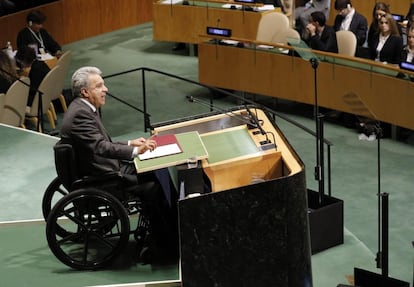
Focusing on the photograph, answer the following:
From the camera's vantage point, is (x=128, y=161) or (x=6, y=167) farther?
(x=6, y=167)

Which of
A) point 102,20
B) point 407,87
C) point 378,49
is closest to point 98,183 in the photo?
point 407,87

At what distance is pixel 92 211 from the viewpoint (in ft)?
17.4

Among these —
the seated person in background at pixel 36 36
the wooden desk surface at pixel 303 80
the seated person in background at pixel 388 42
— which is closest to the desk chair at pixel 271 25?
the wooden desk surface at pixel 303 80

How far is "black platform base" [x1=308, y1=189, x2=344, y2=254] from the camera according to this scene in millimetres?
6191

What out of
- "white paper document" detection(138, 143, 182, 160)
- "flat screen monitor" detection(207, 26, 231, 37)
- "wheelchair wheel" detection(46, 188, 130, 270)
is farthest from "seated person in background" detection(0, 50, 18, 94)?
"white paper document" detection(138, 143, 182, 160)

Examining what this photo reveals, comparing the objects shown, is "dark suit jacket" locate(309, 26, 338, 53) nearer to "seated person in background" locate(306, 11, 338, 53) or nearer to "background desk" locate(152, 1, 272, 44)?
"seated person in background" locate(306, 11, 338, 53)

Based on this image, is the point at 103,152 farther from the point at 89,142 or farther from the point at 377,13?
the point at 377,13

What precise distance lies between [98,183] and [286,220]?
116 centimetres

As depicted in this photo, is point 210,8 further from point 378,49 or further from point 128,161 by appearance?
point 128,161

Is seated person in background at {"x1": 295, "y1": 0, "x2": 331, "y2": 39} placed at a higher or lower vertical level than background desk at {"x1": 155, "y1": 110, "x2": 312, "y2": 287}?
higher

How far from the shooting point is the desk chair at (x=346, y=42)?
9.34 m

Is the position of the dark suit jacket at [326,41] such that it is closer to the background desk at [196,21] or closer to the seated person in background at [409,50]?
the seated person in background at [409,50]

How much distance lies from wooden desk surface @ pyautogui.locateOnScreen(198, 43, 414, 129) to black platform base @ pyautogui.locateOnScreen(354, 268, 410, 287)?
297cm

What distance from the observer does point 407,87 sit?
849 centimetres
